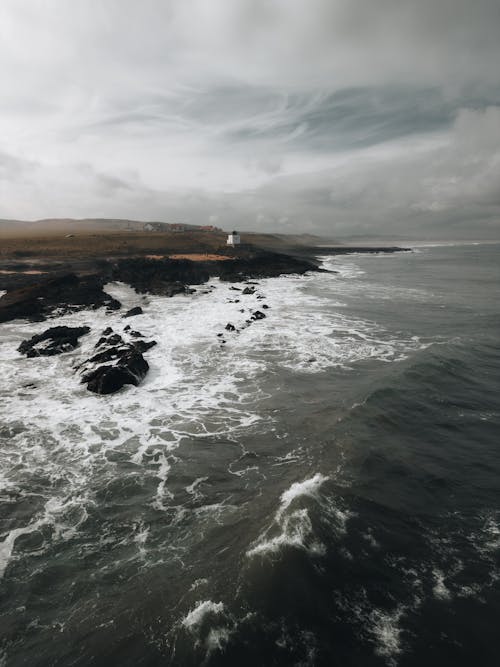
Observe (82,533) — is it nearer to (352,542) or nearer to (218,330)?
(352,542)

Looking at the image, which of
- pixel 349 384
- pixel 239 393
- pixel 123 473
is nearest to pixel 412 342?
pixel 349 384

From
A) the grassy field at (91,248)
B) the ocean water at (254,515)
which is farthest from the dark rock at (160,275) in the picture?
the ocean water at (254,515)

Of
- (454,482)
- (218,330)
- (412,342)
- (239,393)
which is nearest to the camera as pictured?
(454,482)

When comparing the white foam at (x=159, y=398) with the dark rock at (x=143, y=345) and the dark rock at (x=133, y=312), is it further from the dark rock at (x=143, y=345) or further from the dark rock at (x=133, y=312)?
the dark rock at (x=133, y=312)

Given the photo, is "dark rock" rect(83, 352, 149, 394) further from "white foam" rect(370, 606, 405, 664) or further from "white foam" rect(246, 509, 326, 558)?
"white foam" rect(370, 606, 405, 664)

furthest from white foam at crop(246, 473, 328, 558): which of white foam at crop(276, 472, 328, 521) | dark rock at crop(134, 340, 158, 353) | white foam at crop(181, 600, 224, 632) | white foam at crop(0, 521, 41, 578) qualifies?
dark rock at crop(134, 340, 158, 353)

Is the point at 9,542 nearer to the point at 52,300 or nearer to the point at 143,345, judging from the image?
the point at 143,345
